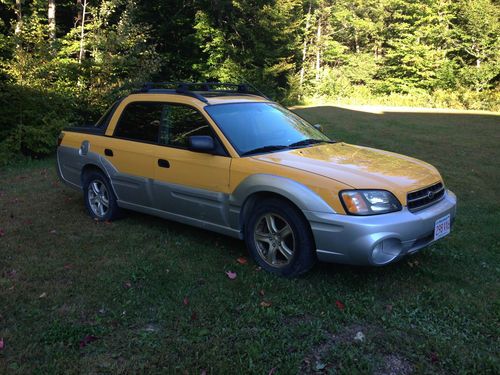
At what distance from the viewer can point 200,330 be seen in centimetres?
332

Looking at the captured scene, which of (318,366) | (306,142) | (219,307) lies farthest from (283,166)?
(318,366)

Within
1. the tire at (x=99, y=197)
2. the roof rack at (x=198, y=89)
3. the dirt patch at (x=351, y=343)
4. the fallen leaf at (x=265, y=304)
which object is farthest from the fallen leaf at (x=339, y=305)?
the tire at (x=99, y=197)

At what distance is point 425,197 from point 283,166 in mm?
1271

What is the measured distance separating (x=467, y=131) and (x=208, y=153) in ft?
42.1

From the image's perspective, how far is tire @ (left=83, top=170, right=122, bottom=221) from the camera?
5827 millimetres

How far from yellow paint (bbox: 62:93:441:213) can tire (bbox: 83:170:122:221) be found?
0.42 m

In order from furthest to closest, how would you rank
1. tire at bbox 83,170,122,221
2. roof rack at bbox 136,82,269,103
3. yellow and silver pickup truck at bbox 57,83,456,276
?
tire at bbox 83,170,122,221 < roof rack at bbox 136,82,269,103 < yellow and silver pickup truck at bbox 57,83,456,276

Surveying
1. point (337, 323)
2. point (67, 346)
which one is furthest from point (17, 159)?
point (337, 323)

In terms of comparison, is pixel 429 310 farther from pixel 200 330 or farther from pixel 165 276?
pixel 165 276

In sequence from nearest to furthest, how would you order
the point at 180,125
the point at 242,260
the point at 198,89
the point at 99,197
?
the point at 242,260
the point at 180,125
the point at 198,89
the point at 99,197

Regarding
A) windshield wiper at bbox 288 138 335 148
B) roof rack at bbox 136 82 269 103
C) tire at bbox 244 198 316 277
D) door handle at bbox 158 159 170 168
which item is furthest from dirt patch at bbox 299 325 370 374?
roof rack at bbox 136 82 269 103

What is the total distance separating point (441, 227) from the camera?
411cm

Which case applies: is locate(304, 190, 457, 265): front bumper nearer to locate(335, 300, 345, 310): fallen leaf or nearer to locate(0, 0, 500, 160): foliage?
locate(335, 300, 345, 310): fallen leaf

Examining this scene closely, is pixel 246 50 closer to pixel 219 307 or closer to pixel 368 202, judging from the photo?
pixel 368 202
